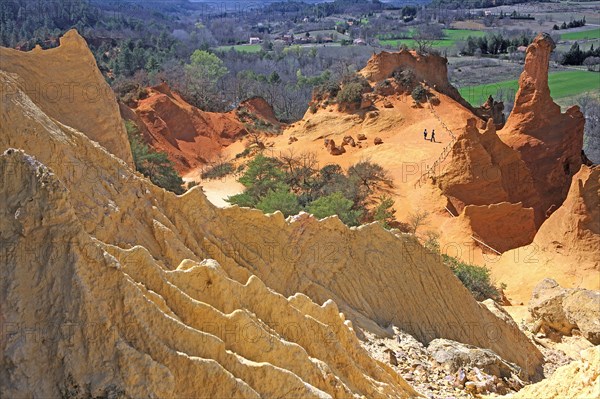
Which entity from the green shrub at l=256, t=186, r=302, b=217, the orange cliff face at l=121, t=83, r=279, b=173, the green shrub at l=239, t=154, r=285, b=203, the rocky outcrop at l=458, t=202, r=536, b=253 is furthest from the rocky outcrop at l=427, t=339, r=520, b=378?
the orange cliff face at l=121, t=83, r=279, b=173

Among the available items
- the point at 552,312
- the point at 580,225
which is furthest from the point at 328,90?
the point at 552,312

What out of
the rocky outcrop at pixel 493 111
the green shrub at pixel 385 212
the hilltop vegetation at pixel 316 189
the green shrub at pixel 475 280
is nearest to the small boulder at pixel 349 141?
the hilltop vegetation at pixel 316 189

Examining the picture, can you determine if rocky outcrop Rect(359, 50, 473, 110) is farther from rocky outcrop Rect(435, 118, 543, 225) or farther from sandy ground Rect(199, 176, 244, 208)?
rocky outcrop Rect(435, 118, 543, 225)

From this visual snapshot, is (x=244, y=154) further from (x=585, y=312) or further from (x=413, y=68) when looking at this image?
(x=585, y=312)

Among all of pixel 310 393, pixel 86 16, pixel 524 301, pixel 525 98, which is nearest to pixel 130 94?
pixel 525 98

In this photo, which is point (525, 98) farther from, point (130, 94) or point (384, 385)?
point (130, 94)

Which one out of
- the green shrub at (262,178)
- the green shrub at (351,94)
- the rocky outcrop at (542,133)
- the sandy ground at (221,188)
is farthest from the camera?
the green shrub at (351,94)

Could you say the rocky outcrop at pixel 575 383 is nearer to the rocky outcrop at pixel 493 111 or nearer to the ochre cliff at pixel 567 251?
the ochre cliff at pixel 567 251
